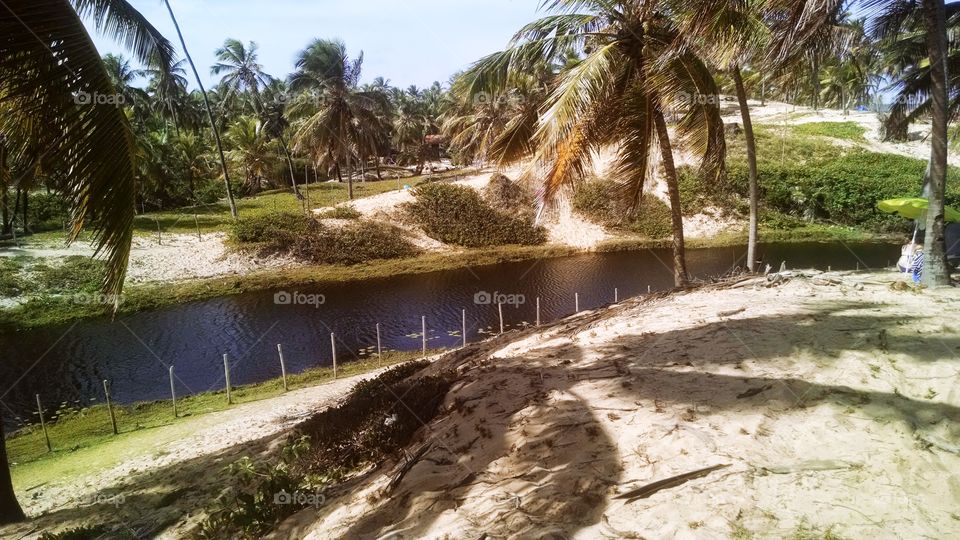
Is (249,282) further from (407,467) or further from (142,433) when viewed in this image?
(407,467)

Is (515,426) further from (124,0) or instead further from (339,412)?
(124,0)

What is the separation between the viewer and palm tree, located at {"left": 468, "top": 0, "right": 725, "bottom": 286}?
9.23 m

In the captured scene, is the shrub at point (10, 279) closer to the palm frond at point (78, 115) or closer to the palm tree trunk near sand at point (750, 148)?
the palm frond at point (78, 115)

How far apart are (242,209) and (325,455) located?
39.0 m

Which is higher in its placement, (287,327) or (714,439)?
(714,439)

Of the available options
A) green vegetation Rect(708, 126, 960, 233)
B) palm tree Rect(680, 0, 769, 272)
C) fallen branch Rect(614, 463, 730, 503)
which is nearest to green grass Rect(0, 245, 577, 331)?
green vegetation Rect(708, 126, 960, 233)

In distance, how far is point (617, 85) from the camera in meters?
10.4

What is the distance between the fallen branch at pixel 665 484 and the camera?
4.17m

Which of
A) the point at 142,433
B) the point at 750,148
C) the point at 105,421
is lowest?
the point at 105,421

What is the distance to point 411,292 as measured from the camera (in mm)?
28219

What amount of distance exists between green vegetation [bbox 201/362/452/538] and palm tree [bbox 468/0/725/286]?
14.3ft

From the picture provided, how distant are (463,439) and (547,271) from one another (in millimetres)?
27181

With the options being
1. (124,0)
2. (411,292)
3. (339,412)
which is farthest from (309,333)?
(124,0)

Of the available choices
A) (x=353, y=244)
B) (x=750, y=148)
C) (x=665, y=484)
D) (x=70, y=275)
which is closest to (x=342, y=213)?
(x=353, y=244)
